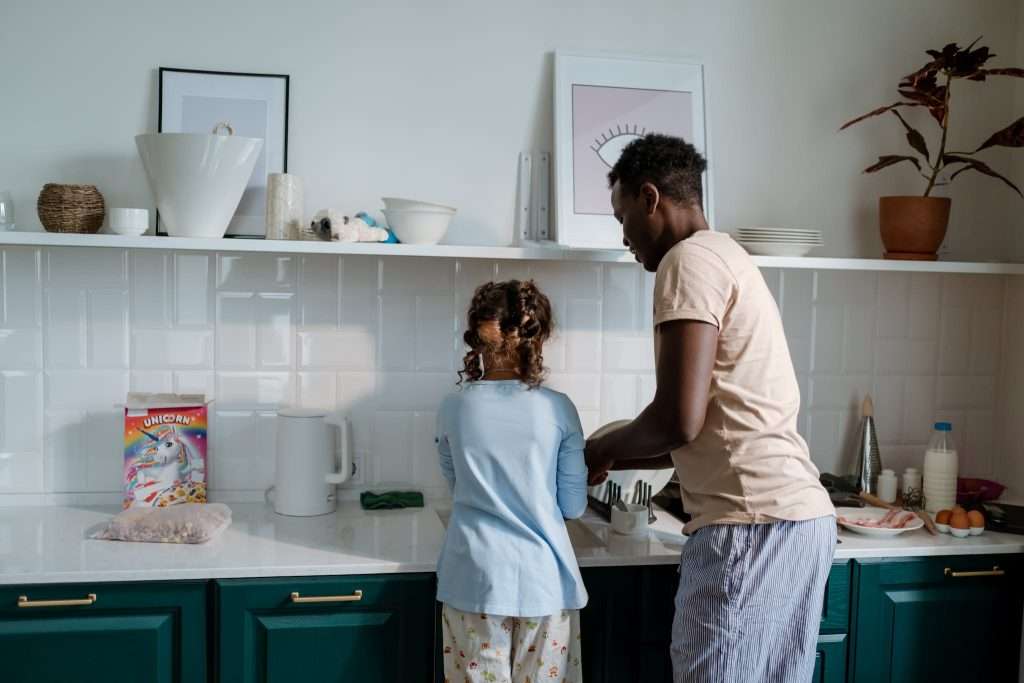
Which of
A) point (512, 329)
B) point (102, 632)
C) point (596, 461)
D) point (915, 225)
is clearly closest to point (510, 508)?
point (596, 461)

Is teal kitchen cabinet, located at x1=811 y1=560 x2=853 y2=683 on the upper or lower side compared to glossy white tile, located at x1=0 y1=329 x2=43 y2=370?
lower

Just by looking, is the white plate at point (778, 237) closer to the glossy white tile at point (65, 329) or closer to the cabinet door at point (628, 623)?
the cabinet door at point (628, 623)

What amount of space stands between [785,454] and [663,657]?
23.9 inches

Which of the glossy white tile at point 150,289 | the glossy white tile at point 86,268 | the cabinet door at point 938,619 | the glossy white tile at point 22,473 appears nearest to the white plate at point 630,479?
the cabinet door at point 938,619

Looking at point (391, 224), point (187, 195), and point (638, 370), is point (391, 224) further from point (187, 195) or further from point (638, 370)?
point (638, 370)

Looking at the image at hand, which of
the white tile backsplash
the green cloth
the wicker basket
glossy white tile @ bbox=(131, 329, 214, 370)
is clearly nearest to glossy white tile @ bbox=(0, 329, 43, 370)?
the white tile backsplash

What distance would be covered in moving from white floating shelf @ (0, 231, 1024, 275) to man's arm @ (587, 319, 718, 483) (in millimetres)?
617

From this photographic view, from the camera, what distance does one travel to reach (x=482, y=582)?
6.09 feet

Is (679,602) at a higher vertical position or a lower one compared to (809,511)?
lower

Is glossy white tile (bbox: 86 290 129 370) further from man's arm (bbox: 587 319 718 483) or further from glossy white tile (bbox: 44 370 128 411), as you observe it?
man's arm (bbox: 587 319 718 483)

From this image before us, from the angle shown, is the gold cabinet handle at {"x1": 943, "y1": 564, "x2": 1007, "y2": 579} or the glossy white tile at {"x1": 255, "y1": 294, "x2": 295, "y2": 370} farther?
the glossy white tile at {"x1": 255, "y1": 294, "x2": 295, "y2": 370}

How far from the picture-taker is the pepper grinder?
8.69 ft

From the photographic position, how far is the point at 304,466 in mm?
2324

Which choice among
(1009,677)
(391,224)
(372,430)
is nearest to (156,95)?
(391,224)
